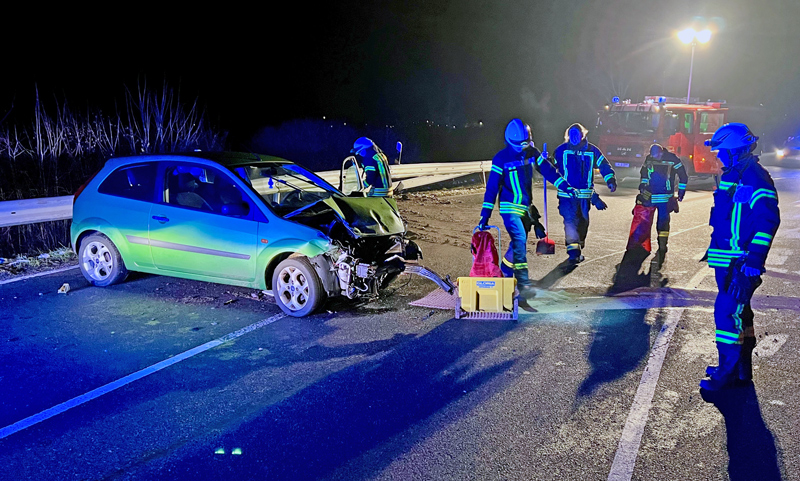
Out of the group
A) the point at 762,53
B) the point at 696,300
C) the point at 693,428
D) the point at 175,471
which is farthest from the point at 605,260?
the point at 762,53

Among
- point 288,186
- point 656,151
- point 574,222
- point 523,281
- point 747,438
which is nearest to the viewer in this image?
point 747,438

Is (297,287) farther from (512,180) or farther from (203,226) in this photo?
(512,180)

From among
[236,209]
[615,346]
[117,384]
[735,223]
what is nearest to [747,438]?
[735,223]

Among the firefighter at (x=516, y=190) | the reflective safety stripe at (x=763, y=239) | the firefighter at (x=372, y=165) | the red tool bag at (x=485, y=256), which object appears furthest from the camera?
the firefighter at (x=372, y=165)

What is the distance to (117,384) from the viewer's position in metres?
4.50

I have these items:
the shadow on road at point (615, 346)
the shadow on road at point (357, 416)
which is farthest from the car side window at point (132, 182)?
the shadow on road at point (615, 346)

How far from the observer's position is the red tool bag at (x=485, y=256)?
5949mm

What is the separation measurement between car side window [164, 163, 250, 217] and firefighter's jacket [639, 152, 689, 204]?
551 cm

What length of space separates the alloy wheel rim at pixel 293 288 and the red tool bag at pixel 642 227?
5034 mm

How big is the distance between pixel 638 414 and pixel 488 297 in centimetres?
208

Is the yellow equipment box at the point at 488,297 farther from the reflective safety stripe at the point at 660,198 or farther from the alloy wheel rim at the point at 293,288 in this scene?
the reflective safety stripe at the point at 660,198

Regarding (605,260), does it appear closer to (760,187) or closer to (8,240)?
(760,187)

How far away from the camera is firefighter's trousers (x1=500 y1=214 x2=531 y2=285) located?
6918mm

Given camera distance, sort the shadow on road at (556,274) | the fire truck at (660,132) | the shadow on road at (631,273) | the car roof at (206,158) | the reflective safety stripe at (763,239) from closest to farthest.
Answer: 1. the reflective safety stripe at (763,239)
2. the car roof at (206,158)
3. the shadow on road at (631,273)
4. the shadow on road at (556,274)
5. the fire truck at (660,132)
